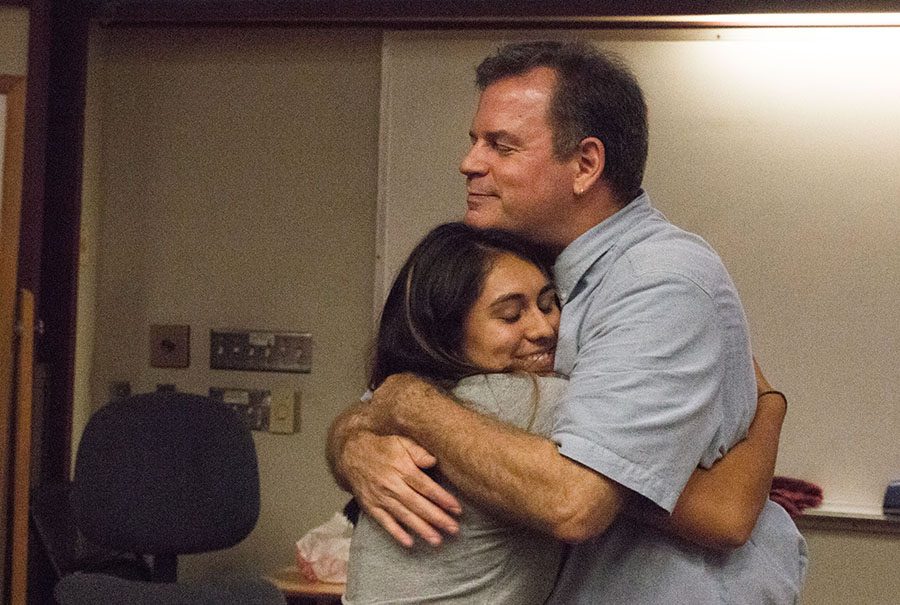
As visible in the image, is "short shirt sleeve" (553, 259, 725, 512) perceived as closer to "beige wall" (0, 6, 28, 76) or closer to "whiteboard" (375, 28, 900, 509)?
"whiteboard" (375, 28, 900, 509)

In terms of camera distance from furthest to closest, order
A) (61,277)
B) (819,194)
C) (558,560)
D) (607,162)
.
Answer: (61,277) → (819,194) → (607,162) → (558,560)

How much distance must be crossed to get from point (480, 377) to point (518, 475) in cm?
19

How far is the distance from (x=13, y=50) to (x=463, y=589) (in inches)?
105

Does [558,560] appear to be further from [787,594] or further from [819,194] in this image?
[819,194]

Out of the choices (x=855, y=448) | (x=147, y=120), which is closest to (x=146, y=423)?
(x=147, y=120)

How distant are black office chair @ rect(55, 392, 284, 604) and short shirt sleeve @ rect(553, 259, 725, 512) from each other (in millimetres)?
1874

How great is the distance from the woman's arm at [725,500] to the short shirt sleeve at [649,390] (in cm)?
6

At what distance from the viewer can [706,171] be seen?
3.41m

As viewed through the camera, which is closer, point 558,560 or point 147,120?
point 558,560

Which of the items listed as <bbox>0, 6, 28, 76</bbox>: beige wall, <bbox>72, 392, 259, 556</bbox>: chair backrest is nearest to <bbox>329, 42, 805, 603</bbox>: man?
<bbox>72, 392, 259, 556</bbox>: chair backrest

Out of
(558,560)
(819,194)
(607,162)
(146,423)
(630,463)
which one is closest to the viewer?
(630,463)

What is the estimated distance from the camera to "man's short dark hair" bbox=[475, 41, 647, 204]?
1685 mm

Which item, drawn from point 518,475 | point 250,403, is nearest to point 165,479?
point 250,403

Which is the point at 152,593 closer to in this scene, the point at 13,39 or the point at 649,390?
the point at 13,39
